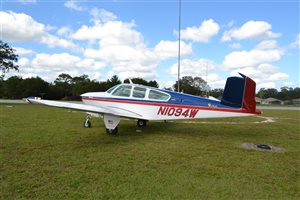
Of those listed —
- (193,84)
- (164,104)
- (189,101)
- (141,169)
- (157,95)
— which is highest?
(193,84)

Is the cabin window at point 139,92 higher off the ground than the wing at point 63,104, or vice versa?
the cabin window at point 139,92

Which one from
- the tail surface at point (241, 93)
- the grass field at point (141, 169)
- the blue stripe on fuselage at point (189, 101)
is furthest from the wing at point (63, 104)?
the tail surface at point (241, 93)

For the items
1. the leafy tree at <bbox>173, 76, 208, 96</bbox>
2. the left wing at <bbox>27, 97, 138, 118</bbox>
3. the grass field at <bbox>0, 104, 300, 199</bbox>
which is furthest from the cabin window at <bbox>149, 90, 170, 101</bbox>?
the leafy tree at <bbox>173, 76, 208, 96</bbox>

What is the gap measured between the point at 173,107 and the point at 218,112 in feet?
5.48

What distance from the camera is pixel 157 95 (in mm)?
9383

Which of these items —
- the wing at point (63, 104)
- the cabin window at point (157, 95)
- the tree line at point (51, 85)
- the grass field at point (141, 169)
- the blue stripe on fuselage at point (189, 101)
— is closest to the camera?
the grass field at point (141, 169)

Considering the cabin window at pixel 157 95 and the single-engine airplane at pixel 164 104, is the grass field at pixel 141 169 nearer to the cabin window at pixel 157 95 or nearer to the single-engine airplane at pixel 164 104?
the single-engine airplane at pixel 164 104

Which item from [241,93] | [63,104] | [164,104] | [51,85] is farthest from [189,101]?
[51,85]

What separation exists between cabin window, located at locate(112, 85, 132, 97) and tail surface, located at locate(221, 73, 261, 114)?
3.79m

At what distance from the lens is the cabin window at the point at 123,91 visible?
9.76 metres

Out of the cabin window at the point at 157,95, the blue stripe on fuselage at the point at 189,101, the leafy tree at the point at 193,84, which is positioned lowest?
the blue stripe on fuselage at the point at 189,101

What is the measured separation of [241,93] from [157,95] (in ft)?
10.2

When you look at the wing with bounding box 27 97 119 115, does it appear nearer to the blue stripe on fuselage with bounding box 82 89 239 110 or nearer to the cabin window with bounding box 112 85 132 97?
the cabin window with bounding box 112 85 132 97

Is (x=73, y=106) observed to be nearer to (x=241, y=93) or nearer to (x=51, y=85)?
(x=241, y=93)
